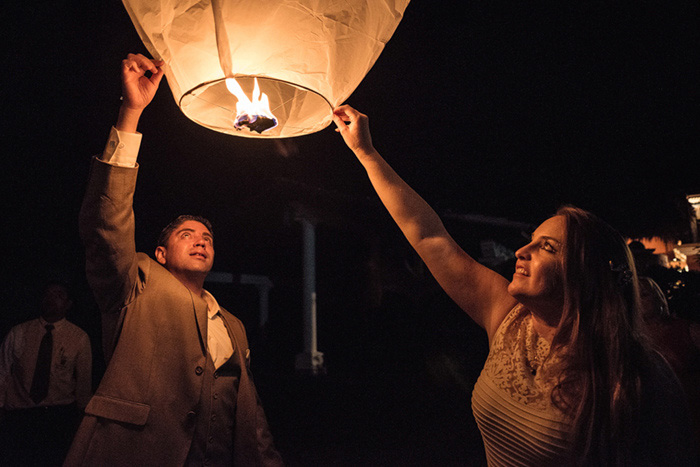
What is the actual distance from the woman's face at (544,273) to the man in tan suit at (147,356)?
1333 millimetres

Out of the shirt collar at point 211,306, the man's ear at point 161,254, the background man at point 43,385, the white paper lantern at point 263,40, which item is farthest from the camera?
the background man at point 43,385

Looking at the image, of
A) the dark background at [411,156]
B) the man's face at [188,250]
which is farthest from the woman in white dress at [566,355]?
the dark background at [411,156]

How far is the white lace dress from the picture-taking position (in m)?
1.25

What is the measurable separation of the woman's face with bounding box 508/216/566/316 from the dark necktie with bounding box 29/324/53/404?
424 centimetres

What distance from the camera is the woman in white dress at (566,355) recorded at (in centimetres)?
121

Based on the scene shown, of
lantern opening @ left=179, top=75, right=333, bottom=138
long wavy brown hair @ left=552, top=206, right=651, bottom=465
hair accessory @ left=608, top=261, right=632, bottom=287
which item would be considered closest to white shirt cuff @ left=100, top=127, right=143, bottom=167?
lantern opening @ left=179, top=75, right=333, bottom=138

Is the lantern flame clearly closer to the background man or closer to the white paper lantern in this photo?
the white paper lantern

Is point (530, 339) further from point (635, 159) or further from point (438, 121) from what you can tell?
point (635, 159)

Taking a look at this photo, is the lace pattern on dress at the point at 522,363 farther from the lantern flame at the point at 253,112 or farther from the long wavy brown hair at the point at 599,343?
the lantern flame at the point at 253,112

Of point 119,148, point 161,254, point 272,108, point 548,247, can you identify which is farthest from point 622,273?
point 161,254

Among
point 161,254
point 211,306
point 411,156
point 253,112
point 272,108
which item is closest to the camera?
point 253,112

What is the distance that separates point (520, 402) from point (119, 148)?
5.17ft

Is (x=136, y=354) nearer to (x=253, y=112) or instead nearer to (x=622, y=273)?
(x=253, y=112)

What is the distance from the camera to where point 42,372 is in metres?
3.85
